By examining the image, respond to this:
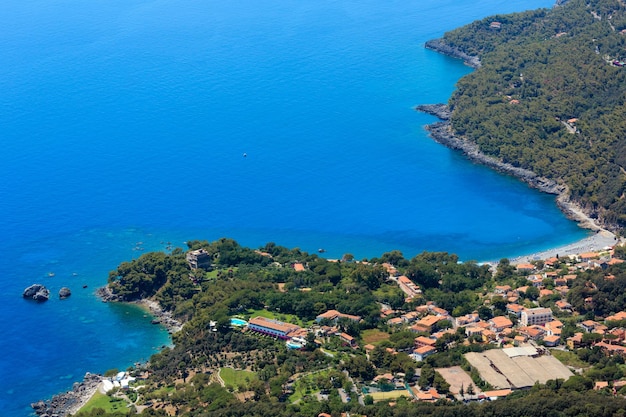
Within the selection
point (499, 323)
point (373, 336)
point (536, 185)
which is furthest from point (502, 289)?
point (536, 185)

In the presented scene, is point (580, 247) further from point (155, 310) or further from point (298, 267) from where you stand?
point (155, 310)

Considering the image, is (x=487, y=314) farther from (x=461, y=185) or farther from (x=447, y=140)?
(x=447, y=140)

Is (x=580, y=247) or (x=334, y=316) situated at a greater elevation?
(x=334, y=316)

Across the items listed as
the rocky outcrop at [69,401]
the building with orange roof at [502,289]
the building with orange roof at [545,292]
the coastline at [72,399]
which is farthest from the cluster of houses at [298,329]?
the building with orange roof at [545,292]

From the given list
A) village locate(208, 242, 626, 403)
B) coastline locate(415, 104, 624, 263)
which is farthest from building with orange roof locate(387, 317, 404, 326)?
coastline locate(415, 104, 624, 263)

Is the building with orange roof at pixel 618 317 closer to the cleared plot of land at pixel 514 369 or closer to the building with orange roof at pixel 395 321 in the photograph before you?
the cleared plot of land at pixel 514 369

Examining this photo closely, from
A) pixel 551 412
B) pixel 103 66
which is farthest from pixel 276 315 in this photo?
pixel 103 66
